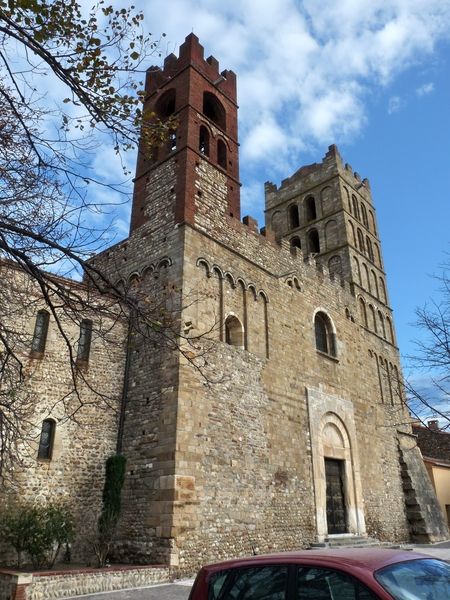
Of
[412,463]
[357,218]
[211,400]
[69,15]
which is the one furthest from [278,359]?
[357,218]

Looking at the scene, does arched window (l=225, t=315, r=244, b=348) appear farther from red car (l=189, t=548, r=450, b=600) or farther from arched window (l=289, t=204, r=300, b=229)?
arched window (l=289, t=204, r=300, b=229)

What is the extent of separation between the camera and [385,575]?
3037 millimetres

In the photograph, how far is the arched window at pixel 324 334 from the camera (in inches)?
706

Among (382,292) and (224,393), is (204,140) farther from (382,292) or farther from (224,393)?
(382,292)

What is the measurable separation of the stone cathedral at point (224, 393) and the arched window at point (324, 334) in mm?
76

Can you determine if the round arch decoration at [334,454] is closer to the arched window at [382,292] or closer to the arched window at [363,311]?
the arched window at [363,311]

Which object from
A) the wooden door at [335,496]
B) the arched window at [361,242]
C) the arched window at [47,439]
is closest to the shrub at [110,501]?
the arched window at [47,439]

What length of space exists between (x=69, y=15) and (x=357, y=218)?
21998mm

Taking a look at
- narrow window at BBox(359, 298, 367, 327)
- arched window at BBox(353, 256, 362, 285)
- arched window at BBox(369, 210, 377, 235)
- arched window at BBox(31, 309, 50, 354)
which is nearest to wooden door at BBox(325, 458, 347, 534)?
narrow window at BBox(359, 298, 367, 327)

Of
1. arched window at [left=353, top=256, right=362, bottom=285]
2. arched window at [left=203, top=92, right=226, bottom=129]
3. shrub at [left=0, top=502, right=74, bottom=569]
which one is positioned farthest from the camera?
arched window at [left=353, top=256, right=362, bottom=285]

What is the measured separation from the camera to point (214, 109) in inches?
712

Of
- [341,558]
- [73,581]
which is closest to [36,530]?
[73,581]

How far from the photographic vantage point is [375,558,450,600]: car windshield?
9.70 ft

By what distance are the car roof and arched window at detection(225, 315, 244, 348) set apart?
9957 millimetres
